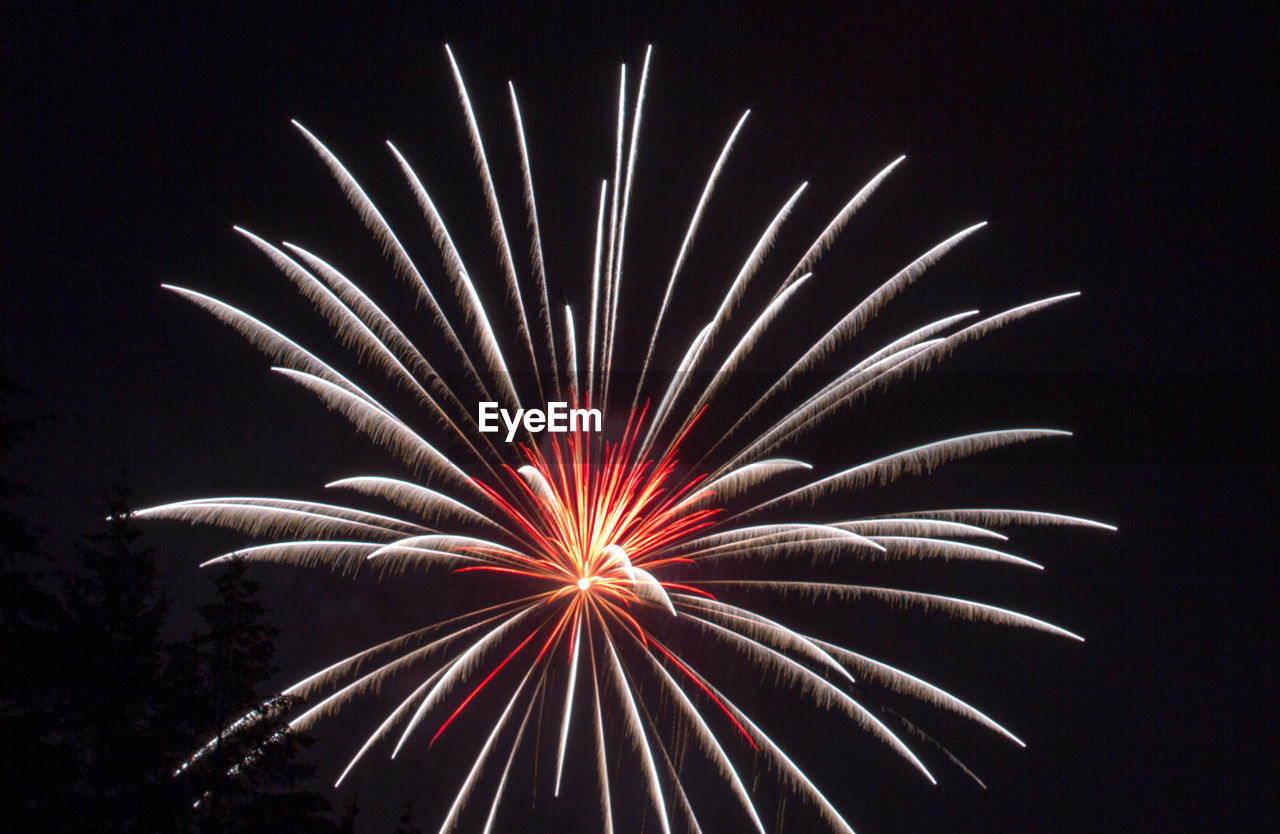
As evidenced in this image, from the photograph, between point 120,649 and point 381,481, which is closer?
point 120,649

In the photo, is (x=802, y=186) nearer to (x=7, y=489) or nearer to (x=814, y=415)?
(x=814, y=415)

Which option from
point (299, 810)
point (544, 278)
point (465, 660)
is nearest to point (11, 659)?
point (299, 810)

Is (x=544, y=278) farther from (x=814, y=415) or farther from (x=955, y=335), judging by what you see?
(x=955, y=335)

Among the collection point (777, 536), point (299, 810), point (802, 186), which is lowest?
point (299, 810)

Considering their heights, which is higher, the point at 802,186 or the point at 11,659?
the point at 802,186

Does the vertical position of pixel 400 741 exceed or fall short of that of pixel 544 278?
it falls short

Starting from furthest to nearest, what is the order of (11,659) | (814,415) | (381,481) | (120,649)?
(814,415) → (381,481) → (120,649) → (11,659)

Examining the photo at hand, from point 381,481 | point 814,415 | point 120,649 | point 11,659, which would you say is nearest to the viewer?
point 11,659

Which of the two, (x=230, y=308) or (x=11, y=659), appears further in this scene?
(x=230, y=308)

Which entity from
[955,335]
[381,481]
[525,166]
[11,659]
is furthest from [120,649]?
[955,335]
